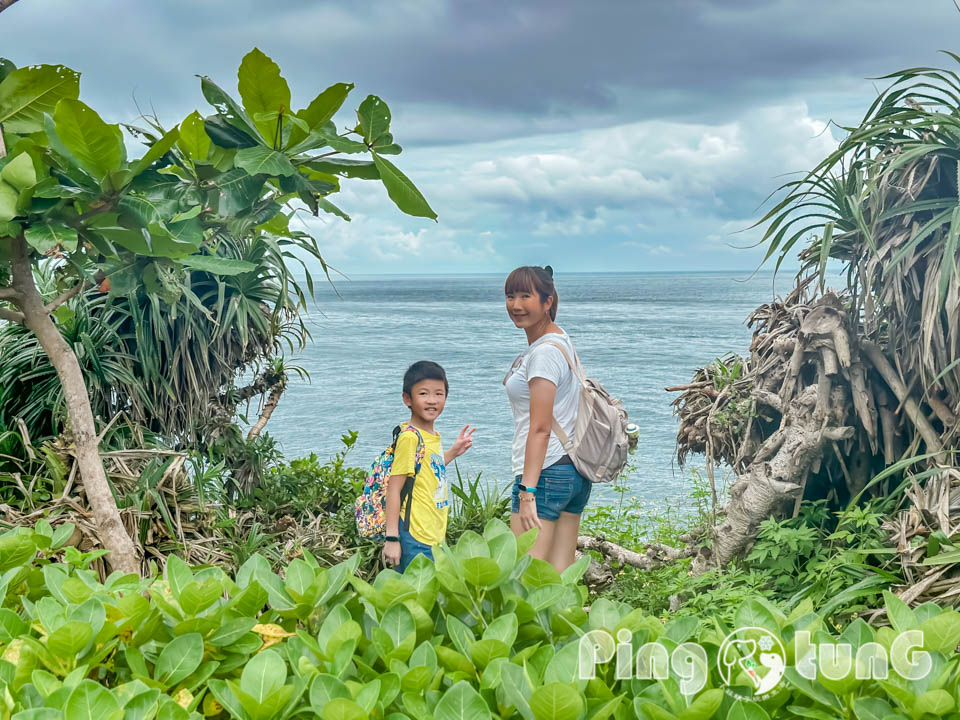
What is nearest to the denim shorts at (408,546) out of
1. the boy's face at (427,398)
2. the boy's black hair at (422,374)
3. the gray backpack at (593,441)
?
the boy's face at (427,398)

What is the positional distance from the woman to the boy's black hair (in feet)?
1.00

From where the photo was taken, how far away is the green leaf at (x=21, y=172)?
167 cm

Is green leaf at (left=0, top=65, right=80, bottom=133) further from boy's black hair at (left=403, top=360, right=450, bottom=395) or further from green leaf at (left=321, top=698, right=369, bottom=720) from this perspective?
boy's black hair at (left=403, top=360, right=450, bottom=395)

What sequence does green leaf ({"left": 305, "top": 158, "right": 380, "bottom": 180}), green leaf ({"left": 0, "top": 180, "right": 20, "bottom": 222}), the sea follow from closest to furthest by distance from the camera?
1. green leaf ({"left": 0, "top": 180, "right": 20, "bottom": 222})
2. green leaf ({"left": 305, "top": 158, "right": 380, "bottom": 180})
3. the sea

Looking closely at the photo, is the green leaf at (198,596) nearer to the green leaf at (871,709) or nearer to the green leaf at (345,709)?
the green leaf at (345,709)

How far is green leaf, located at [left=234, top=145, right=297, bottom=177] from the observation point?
5.20 ft

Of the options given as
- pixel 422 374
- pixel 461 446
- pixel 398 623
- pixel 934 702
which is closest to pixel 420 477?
pixel 461 446

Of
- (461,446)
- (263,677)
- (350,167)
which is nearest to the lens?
(263,677)

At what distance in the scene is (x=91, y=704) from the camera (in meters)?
1.05

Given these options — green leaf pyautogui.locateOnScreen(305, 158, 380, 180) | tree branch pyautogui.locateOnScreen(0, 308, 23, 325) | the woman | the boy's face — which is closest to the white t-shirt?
the woman

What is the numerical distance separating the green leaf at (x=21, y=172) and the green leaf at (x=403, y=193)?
0.72 m

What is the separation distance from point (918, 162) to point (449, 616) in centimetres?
294

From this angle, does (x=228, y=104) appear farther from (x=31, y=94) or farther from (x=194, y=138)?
(x=31, y=94)

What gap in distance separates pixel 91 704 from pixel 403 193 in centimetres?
110
